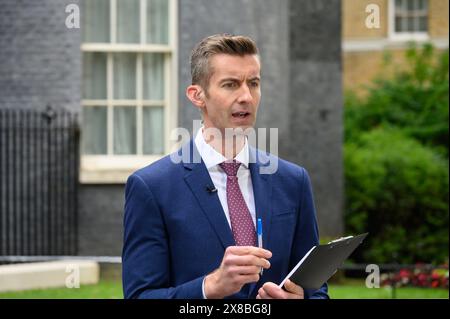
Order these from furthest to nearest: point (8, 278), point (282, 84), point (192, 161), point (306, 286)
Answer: point (282, 84)
point (8, 278)
point (192, 161)
point (306, 286)

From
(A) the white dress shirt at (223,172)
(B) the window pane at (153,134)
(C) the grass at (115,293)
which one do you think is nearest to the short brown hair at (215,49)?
(A) the white dress shirt at (223,172)

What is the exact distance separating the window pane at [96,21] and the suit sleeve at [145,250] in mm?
10959

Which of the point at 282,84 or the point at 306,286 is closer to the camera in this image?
the point at 306,286

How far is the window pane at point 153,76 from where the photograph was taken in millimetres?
14422

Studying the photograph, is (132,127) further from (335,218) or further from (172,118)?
(335,218)

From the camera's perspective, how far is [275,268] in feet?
11.8

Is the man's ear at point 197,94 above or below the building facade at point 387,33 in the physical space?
below

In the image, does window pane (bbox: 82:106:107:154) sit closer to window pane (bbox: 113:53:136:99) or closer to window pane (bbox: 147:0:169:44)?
window pane (bbox: 113:53:136:99)

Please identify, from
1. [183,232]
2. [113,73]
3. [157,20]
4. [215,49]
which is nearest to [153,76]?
[113,73]

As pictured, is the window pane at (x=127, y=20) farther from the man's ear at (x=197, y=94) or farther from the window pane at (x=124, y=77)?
the man's ear at (x=197, y=94)

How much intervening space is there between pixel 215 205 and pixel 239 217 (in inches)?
4.2

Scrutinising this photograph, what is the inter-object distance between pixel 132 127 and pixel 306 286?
11.1 meters

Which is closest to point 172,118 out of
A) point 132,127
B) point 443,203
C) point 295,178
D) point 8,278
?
point 132,127

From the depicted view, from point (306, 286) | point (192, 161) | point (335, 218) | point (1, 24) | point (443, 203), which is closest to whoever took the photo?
point (306, 286)
